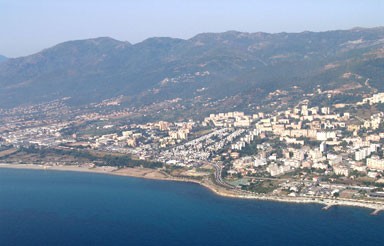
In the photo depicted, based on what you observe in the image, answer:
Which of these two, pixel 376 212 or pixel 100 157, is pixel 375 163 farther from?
pixel 100 157

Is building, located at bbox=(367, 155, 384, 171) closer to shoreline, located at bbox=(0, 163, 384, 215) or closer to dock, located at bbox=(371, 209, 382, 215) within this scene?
shoreline, located at bbox=(0, 163, 384, 215)

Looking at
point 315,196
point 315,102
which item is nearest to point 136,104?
point 315,102

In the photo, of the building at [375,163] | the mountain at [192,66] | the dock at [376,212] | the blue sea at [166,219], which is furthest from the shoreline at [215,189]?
the mountain at [192,66]

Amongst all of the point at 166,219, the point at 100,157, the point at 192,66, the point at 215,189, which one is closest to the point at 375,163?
the point at 215,189

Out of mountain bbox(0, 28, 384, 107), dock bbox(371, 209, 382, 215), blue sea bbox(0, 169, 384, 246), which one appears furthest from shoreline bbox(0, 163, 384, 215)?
mountain bbox(0, 28, 384, 107)

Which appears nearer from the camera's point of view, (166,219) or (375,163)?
(166,219)
